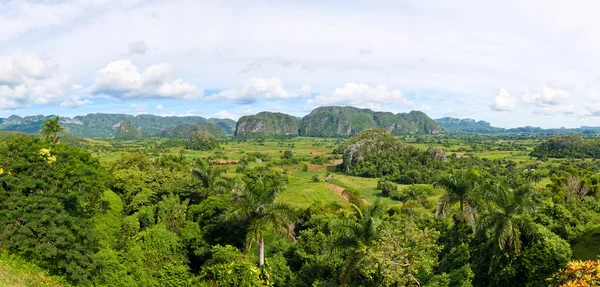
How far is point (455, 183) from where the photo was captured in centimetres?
1903

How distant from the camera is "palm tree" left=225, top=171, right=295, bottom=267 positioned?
17.5 meters

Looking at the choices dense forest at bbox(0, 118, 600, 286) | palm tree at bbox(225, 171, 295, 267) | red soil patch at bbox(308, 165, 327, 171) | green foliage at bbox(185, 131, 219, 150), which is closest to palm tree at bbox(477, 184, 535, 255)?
dense forest at bbox(0, 118, 600, 286)

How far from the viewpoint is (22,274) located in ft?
47.9

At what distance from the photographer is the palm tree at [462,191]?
742 inches

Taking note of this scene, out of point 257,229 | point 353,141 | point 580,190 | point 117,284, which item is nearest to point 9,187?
point 117,284

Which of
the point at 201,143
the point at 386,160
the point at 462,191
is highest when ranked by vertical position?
the point at 462,191

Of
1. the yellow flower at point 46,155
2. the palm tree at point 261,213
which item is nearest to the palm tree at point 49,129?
the yellow flower at point 46,155

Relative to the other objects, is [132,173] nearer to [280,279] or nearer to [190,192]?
[190,192]

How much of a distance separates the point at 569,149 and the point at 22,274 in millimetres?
138347

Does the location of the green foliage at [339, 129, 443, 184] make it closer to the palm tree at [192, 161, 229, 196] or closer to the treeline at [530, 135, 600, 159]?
the treeline at [530, 135, 600, 159]

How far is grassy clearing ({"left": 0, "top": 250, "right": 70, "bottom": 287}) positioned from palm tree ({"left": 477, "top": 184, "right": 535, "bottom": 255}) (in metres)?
18.6

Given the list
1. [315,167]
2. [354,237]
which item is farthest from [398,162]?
[354,237]

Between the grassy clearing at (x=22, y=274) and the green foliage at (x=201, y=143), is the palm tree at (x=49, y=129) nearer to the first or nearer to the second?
the grassy clearing at (x=22, y=274)

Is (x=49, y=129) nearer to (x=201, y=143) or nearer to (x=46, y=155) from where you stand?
(x=46, y=155)
